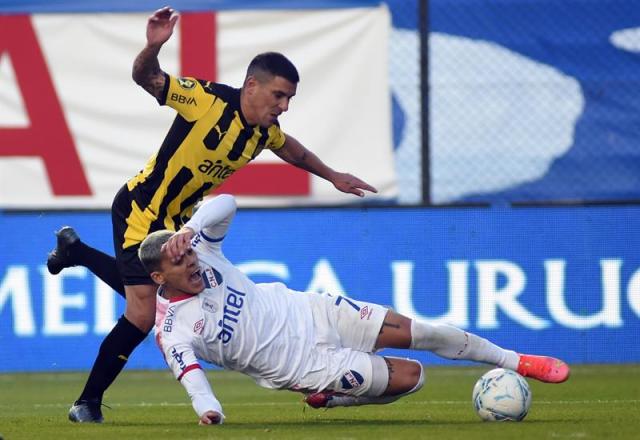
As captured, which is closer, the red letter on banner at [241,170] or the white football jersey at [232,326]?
the white football jersey at [232,326]

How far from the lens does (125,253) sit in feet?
26.9

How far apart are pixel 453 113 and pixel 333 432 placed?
279 inches

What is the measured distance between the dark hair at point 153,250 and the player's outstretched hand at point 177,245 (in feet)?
0.42

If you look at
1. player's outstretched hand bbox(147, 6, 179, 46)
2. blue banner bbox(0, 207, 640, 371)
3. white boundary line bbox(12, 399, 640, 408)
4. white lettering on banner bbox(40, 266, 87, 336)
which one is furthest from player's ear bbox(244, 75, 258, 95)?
white lettering on banner bbox(40, 266, 87, 336)

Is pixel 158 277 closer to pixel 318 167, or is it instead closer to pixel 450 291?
pixel 318 167

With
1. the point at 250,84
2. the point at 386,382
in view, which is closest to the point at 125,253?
the point at 250,84

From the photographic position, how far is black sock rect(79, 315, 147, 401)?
317 inches

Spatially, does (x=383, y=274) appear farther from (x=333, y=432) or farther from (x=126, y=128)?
(x=333, y=432)

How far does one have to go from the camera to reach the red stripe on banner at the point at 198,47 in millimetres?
13727

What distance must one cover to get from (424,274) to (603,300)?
5.26 ft

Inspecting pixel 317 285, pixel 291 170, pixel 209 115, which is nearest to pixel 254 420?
pixel 209 115

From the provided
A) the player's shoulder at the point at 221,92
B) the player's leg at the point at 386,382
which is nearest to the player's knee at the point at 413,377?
the player's leg at the point at 386,382

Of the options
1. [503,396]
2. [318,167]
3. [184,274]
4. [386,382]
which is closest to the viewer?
[184,274]

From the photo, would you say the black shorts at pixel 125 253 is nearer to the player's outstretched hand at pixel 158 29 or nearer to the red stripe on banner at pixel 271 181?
the player's outstretched hand at pixel 158 29
